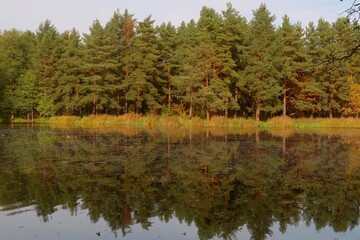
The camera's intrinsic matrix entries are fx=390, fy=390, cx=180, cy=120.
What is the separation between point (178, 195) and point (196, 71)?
121ft

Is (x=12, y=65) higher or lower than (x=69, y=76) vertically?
higher

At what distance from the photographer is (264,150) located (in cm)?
2342

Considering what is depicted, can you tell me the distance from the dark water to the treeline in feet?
93.9

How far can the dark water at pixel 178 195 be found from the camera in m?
9.34

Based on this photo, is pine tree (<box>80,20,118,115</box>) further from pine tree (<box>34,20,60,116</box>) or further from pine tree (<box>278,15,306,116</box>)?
pine tree (<box>278,15,306,116</box>)

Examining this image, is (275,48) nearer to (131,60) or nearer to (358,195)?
(131,60)

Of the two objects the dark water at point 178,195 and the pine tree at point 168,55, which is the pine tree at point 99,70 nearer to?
the pine tree at point 168,55

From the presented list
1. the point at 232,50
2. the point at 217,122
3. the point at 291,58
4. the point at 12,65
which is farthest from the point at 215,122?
the point at 12,65

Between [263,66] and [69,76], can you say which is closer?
[263,66]

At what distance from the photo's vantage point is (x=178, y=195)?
12312mm

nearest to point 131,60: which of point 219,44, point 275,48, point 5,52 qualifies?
point 219,44

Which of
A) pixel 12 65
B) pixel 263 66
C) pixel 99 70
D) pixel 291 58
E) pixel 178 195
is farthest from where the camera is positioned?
pixel 12 65

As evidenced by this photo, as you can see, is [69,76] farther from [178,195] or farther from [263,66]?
[178,195]

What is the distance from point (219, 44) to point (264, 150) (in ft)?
97.7
